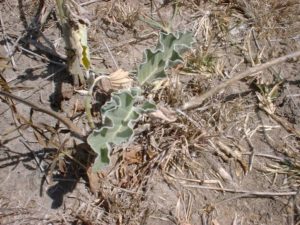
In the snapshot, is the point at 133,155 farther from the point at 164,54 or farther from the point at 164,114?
the point at 164,54

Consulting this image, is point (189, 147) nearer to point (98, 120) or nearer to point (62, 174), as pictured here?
point (98, 120)

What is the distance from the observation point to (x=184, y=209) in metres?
1.72

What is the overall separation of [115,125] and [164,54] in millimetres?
341

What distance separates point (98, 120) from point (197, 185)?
0.47 meters

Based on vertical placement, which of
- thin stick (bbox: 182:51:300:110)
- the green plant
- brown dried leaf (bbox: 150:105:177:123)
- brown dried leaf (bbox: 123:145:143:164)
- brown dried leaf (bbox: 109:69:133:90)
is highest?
the green plant

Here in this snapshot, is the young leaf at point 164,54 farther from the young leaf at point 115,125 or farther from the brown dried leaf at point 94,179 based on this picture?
the brown dried leaf at point 94,179

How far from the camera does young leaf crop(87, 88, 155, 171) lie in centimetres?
142

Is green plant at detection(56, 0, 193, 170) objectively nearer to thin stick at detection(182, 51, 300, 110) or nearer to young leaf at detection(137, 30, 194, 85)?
young leaf at detection(137, 30, 194, 85)

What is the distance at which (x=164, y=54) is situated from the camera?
163 centimetres

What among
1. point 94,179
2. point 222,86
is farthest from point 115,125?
point 222,86

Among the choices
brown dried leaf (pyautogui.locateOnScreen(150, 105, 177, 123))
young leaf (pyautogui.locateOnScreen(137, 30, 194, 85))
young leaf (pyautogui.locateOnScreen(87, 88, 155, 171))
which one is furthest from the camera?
brown dried leaf (pyautogui.locateOnScreen(150, 105, 177, 123))

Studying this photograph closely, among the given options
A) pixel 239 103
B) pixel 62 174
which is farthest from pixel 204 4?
pixel 62 174

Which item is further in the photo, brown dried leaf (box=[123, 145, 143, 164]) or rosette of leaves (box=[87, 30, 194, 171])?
brown dried leaf (box=[123, 145, 143, 164])

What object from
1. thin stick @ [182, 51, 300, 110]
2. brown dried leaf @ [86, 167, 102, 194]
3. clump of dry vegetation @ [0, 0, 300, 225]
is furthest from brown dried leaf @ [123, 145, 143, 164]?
thin stick @ [182, 51, 300, 110]
